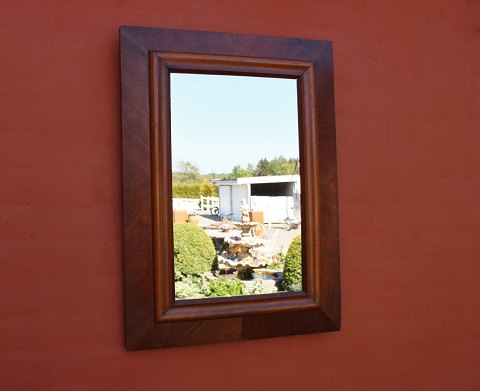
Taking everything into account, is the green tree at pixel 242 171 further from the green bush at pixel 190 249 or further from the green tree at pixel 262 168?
the green bush at pixel 190 249

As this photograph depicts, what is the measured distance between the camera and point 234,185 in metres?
1.52

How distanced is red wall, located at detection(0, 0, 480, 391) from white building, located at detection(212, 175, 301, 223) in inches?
9.5

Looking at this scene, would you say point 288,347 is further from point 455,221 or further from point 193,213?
point 455,221

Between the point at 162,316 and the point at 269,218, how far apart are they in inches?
21.4

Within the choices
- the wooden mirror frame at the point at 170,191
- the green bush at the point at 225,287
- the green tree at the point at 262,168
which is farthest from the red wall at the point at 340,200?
the green tree at the point at 262,168

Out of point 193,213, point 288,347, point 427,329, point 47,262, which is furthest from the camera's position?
point 427,329

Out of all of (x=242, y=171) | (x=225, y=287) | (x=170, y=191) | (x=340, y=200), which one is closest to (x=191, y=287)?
(x=225, y=287)

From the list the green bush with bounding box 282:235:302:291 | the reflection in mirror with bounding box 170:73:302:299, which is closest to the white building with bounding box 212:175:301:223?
the reflection in mirror with bounding box 170:73:302:299

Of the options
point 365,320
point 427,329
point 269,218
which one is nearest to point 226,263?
point 269,218

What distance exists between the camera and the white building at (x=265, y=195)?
1.51 m

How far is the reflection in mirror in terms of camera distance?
1.46 m

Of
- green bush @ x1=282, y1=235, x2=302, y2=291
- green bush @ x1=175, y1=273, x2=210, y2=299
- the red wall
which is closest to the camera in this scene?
the red wall

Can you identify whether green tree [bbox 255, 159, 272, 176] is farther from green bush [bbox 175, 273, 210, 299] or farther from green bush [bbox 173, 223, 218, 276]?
green bush [bbox 175, 273, 210, 299]

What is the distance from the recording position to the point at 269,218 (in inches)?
60.2
